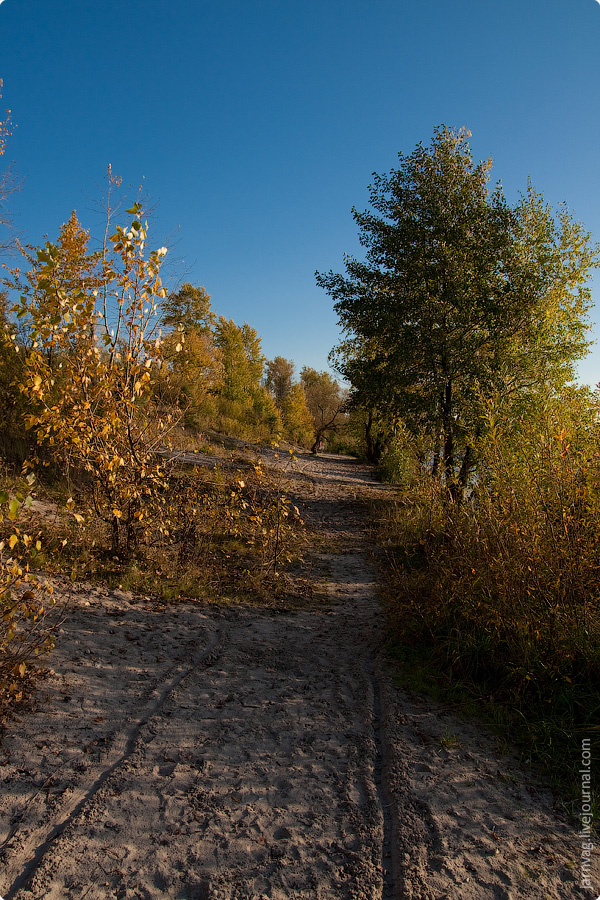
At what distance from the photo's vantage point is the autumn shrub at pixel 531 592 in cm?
357

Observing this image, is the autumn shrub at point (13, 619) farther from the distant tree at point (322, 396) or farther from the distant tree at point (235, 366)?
the distant tree at point (322, 396)

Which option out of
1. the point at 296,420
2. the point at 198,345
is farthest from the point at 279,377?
the point at 198,345

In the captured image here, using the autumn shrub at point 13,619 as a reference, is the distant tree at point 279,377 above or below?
above

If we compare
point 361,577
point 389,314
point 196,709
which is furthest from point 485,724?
point 389,314

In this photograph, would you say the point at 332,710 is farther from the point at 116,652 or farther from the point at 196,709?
the point at 116,652

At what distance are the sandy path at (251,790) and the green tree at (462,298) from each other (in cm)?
668

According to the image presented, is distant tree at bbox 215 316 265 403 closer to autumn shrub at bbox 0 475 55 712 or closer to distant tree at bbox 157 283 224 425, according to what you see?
distant tree at bbox 157 283 224 425

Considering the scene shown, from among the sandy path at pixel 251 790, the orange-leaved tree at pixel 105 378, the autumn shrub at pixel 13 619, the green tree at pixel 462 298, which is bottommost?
the sandy path at pixel 251 790

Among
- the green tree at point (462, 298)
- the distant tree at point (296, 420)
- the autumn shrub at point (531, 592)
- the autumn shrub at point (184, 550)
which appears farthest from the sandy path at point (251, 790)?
the distant tree at point (296, 420)

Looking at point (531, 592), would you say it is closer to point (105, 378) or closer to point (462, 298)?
point (105, 378)

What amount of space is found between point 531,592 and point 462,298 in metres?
7.80

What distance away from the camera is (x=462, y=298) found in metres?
10.2

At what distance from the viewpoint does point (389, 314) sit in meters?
10.7

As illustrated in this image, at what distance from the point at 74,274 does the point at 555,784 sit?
25.5 ft
